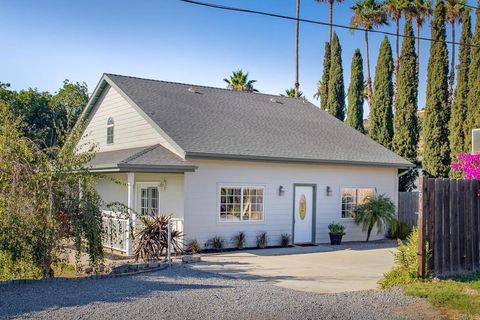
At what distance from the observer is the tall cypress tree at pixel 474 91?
2848 cm

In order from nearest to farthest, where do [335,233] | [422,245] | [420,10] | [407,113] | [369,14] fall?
[422,245], [335,233], [407,113], [369,14], [420,10]

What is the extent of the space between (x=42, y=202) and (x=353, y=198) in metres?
12.1

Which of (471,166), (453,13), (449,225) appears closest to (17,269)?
(449,225)

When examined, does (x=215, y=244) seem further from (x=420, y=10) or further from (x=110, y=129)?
(x=420, y=10)

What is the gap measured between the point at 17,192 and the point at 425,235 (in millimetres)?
8146

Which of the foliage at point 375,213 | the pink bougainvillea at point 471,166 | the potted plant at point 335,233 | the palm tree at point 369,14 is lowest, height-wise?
the potted plant at point 335,233

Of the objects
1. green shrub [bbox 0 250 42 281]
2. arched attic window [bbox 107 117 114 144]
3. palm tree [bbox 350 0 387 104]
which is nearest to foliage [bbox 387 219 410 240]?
arched attic window [bbox 107 117 114 144]

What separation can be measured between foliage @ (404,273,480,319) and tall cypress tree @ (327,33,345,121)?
26.9 meters

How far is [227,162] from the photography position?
1709 cm

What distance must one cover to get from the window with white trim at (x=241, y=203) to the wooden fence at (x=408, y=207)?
8.46m

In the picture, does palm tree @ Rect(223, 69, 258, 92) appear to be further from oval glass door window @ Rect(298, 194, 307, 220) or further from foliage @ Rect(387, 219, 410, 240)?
oval glass door window @ Rect(298, 194, 307, 220)

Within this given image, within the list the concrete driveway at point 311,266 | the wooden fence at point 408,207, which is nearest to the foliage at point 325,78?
the wooden fence at point 408,207

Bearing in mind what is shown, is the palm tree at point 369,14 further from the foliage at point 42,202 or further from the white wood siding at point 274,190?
the foliage at point 42,202

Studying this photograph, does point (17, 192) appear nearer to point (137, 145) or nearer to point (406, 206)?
point (137, 145)
